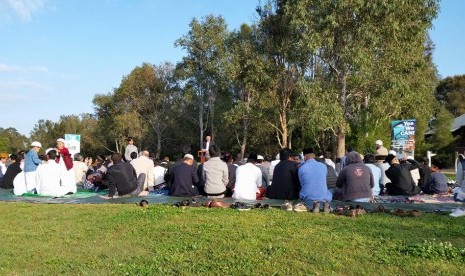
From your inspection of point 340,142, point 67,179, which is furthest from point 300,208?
point 340,142

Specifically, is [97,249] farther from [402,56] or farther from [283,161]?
[402,56]

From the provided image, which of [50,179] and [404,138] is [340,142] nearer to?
[404,138]

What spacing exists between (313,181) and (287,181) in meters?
0.84

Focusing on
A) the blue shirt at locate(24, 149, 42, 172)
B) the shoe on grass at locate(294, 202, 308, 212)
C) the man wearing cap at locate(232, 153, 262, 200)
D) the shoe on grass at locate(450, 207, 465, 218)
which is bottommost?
the shoe on grass at locate(450, 207, 465, 218)

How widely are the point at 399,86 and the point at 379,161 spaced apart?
12642 mm

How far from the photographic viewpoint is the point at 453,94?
6606 centimetres

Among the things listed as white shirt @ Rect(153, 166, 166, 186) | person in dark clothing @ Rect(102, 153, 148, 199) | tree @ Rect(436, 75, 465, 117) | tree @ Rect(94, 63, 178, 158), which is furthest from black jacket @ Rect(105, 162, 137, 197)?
tree @ Rect(436, 75, 465, 117)

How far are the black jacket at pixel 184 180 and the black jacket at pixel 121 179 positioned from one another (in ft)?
3.44

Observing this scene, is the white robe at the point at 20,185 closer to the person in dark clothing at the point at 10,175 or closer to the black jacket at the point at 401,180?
the person in dark clothing at the point at 10,175

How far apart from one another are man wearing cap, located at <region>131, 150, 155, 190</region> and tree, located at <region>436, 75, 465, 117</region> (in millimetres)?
59593

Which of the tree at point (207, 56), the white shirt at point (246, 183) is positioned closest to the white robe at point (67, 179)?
the white shirt at point (246, 183)

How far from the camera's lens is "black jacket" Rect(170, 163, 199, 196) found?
1175cm

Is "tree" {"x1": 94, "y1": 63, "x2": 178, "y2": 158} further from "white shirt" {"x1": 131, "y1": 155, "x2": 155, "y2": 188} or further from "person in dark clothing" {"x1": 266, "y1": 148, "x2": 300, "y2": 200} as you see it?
"person in dark clothing" {"x1": 266, "y1": 148, "x2": 300, "y2": 200}

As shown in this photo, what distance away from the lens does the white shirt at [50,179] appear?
12789 mm
